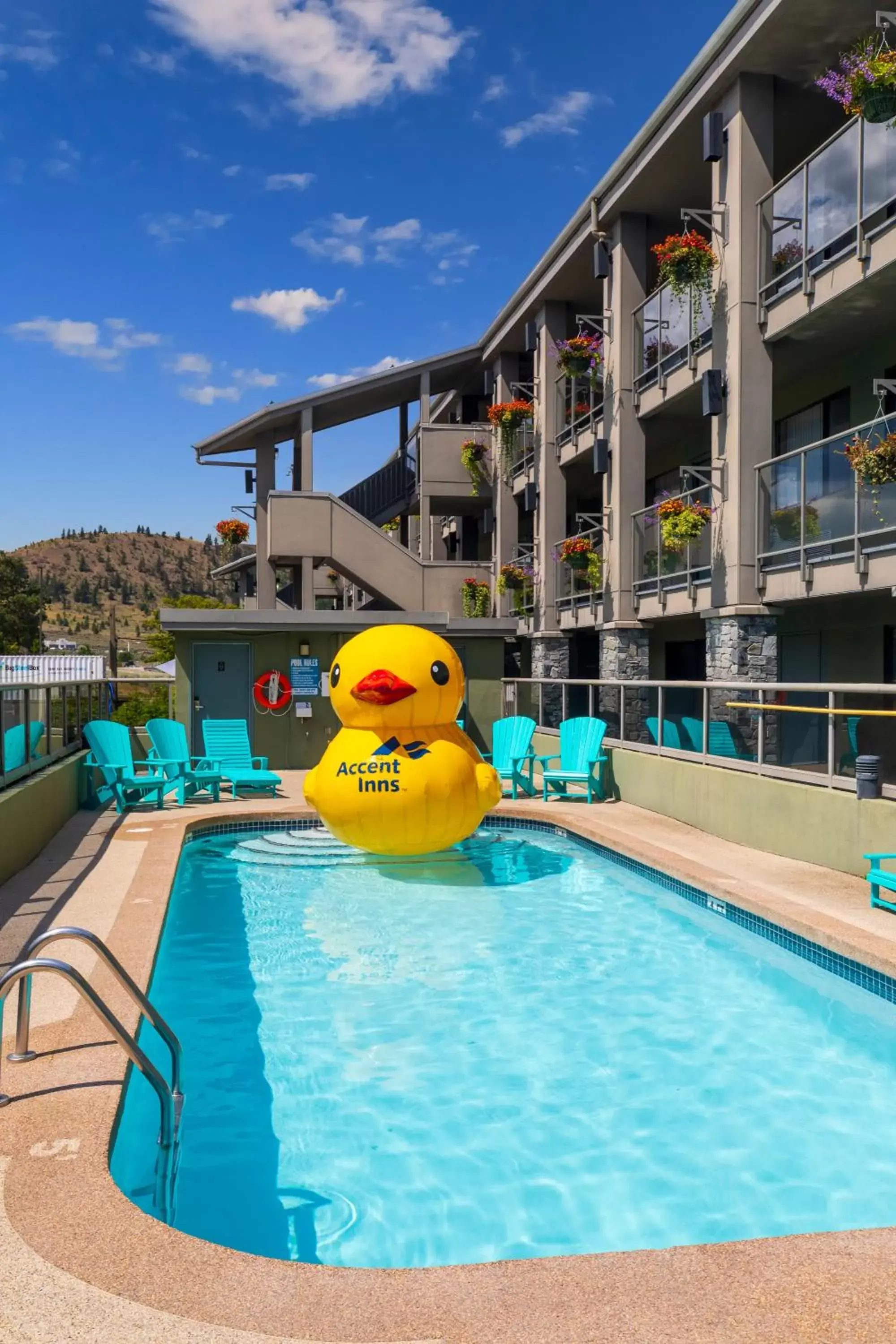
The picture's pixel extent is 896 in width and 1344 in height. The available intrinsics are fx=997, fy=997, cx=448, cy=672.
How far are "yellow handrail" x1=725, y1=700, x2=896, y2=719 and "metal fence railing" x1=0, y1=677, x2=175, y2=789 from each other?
7369 mm

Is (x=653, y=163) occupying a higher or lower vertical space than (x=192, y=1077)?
higher

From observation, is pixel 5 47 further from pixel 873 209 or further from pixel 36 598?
pixel 36 598

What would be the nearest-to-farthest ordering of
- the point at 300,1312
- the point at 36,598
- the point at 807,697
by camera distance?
the point at 300,1312 < the point at 807,697 < the point at 36,598

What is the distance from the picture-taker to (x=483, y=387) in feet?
88.9

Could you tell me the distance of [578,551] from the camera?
19062mm

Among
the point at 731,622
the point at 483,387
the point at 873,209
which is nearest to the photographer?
the point at 873,209

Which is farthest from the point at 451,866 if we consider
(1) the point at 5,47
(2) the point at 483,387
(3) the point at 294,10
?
(2) the point at 483,387

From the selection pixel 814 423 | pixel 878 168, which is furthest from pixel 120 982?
pixel 814 423

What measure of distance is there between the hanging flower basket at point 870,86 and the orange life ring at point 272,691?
1140cm

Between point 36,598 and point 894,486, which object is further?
point 36,598

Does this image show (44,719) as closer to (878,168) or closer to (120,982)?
(120,982)

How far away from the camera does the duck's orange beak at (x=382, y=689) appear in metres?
9.01

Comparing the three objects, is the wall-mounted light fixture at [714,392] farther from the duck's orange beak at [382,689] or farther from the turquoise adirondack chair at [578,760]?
the duck's orange beak at [382,689]

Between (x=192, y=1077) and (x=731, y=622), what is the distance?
10.6m
